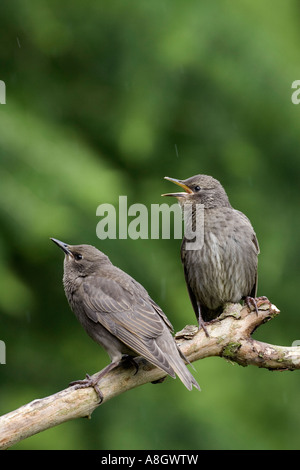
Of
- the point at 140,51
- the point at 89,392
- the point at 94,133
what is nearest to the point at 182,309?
the point at 94,133

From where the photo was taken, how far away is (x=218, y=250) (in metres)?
6.89

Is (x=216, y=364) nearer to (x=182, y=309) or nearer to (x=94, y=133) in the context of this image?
(x=182, y=309)

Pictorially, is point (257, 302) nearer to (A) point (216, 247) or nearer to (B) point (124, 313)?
(A) point (216, 247)

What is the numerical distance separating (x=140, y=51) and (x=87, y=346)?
3.28 m

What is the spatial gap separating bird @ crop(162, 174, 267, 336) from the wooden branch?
1.25 ft

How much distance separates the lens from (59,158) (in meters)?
9.34

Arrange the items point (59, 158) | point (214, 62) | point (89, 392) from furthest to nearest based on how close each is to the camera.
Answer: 1. point (214, 62)
2. point (59, 158)
3. point (89, 392)

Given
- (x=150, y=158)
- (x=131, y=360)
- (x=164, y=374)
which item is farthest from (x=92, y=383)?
(x=150, y=158)

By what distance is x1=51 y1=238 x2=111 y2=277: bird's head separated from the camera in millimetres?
6219

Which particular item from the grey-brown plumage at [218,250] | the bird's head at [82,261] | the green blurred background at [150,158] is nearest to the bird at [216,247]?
the grey-brown plumage at [218,250]

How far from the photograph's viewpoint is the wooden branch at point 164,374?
17.4 feet

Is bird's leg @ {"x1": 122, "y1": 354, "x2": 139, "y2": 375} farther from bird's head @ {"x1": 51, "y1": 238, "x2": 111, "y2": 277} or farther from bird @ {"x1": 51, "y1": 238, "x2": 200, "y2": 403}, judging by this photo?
bird's head @ {"x1": 51, "y1": 238, "x2": 111, "y2": 277}

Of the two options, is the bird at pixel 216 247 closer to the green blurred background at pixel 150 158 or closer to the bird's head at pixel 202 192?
the bird's head at pixel 202 192

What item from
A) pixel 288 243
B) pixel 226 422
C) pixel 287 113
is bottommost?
pixel 226 422
